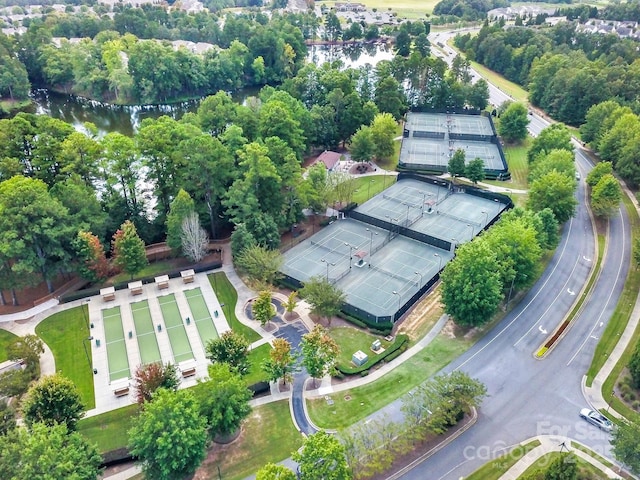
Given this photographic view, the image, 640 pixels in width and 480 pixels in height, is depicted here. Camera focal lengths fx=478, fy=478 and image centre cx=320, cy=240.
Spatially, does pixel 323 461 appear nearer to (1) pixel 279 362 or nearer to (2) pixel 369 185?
(1) pixel 279 362

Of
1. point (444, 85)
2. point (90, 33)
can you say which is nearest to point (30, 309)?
point (444, 85)

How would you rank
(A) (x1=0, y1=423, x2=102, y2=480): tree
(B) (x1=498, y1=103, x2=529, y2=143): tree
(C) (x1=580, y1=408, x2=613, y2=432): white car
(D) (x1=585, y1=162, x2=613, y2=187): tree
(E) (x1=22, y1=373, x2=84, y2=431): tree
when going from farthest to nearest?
1. (B) (x1=498, y1=103, x2=529, y2=143): tree
2. (D) (x1=585, y1=162, x2=613, y2=187): tree
3. (C) (x1=580, y1=408, x2=613, y2=432): white car
4. (E) (x1=22, y1=373, x2=84, y2=431): tree
5. (A) (x1=0, y1=423, x2=102, y2=480): tree

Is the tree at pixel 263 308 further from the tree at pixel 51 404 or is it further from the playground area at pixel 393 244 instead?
the tree at pixel 51 404

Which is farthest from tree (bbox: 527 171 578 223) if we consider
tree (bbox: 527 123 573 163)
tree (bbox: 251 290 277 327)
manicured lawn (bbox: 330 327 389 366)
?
tree (bbox: 251 290 277 327)

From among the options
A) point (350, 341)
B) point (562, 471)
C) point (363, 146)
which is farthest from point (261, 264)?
point (363, 146)

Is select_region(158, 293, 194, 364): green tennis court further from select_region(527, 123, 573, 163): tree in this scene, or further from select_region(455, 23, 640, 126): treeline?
select_region(455, 23, 640, 126): treeline

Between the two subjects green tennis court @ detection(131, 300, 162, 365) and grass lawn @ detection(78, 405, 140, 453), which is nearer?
grass lawn @ detection(78, 405, 140, 453)
